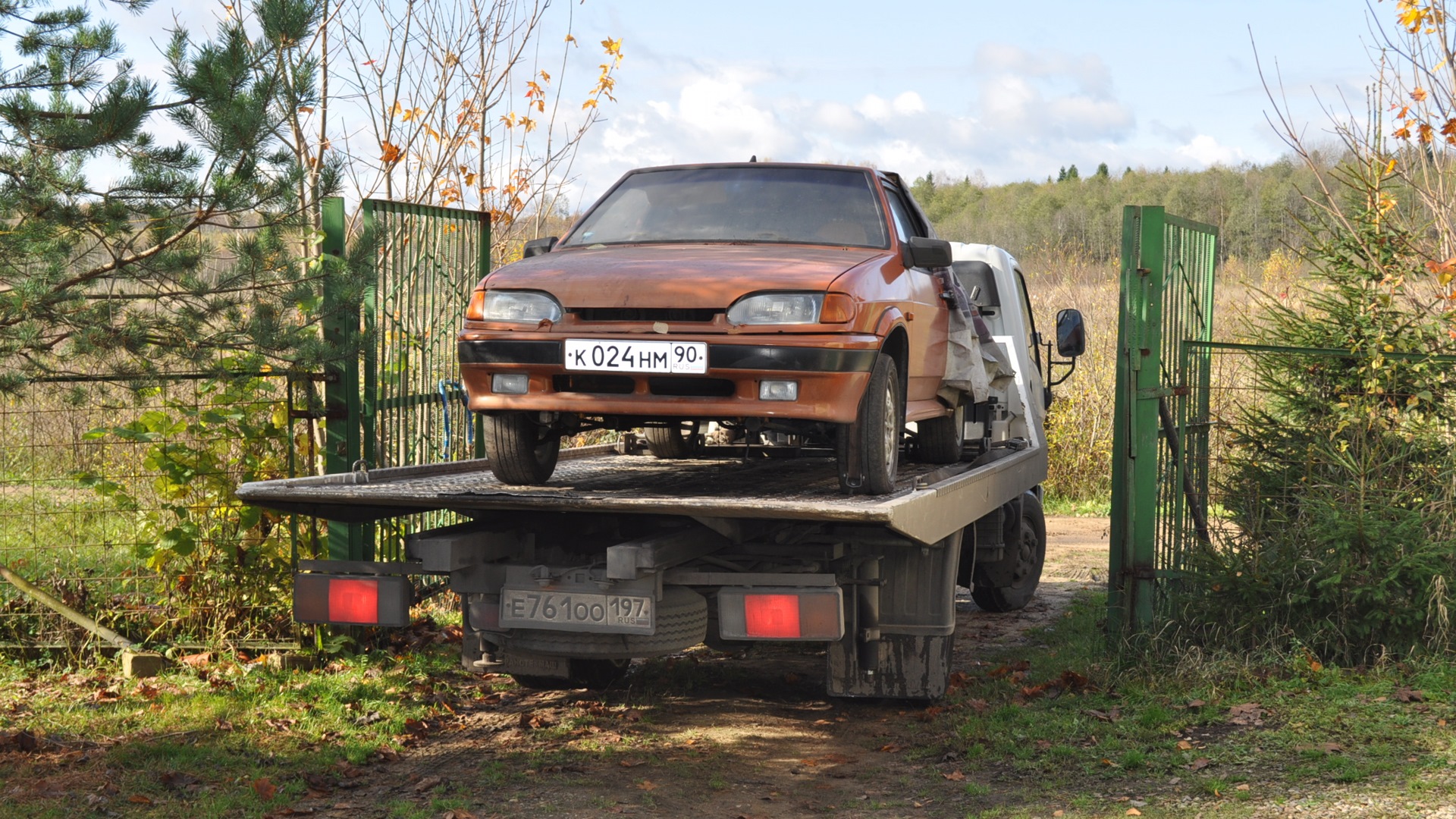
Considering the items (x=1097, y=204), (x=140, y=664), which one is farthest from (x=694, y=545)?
(x=1097, y=204)

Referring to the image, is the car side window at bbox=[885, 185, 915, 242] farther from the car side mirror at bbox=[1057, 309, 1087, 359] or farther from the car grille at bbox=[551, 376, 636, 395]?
the car side mirror at bbox=[1057, 309, 1087, 359]

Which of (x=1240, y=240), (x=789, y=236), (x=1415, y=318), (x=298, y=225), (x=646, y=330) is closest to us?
(x=646, y=330)

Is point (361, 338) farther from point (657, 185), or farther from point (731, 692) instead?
point (731, 692)

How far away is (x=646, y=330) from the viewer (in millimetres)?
4957

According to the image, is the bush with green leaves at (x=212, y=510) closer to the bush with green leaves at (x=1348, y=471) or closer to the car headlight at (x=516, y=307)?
the car headlight at (x=516, y=307)

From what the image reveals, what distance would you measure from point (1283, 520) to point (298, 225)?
4993 millimetres

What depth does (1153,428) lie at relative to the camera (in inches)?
271

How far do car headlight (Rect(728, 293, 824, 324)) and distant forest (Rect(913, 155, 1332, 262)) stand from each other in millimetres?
16534

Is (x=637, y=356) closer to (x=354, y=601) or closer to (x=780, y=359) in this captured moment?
(x=780, y=359)

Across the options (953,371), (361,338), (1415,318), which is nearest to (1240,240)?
(1415,318)

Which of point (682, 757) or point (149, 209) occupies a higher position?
point (149, 209)

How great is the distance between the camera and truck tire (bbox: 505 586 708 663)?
500cm

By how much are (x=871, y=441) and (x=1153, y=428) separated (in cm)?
247

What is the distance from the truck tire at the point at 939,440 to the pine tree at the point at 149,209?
3.13 m
